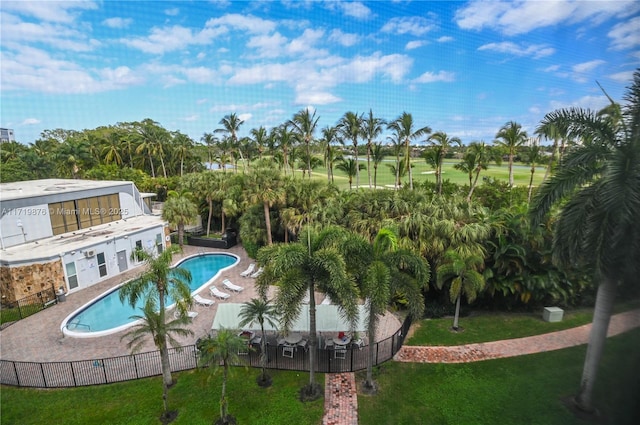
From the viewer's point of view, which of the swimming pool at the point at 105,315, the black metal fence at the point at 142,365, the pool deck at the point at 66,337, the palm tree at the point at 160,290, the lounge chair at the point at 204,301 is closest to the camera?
the palm tree at the point at 160,290

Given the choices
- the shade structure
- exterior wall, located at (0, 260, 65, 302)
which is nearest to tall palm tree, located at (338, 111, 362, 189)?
the shade structure

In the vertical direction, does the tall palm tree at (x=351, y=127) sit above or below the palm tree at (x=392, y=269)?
above

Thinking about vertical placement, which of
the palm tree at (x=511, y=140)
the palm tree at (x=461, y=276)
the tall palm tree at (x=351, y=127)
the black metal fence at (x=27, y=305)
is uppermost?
the tall palm tree at (x=351, y=127)

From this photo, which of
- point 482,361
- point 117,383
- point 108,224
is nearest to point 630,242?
point 482,361

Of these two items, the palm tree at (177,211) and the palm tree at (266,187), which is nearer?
the palm tree at (266,187)

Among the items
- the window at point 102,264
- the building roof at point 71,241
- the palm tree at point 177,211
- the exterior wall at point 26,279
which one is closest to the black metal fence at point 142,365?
the exterior wall at point 26,279

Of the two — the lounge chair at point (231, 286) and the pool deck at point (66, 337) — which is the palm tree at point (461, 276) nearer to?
the pool deck at point (66, 337)

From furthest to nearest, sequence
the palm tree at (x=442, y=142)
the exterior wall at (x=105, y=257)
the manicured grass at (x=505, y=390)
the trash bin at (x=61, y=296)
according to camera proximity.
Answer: the palm tree at (x=442, y=142), the exterior wall at (x=105, y=257), the trash bin at (x=61, y=296), the manicured grass at (x=505, y=390)

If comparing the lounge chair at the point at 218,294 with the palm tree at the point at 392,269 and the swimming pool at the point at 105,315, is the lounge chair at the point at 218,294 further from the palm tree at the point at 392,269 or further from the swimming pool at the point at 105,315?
the palm tree at the point at 392,269
